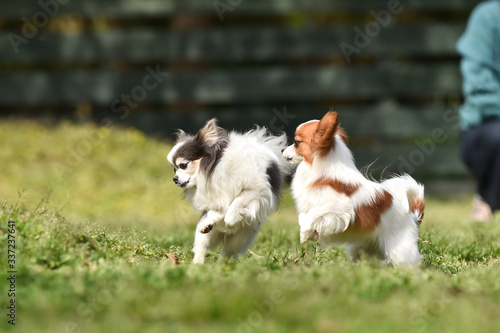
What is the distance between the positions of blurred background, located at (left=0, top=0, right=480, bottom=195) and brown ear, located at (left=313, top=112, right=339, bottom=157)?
7116 millimetres

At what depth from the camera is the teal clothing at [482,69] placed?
9.01 metres

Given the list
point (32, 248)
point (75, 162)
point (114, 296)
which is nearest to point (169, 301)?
point (114, 296)

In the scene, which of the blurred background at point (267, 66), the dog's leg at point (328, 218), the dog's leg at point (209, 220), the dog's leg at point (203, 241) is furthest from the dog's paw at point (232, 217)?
the blurred background at point (267, 66)

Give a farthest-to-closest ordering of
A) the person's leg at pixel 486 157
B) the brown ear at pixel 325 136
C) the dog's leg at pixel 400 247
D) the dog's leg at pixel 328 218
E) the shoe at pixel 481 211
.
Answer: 1. the shoe at pixel 481 211
2. the person's leg at pixel 486 157
3. the dog's leg at pixel 400 247
4. the brown ear at pixel 325 136
5. the dog's leg at pixel 328 218

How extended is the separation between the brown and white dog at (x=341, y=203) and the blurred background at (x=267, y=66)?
704 cm

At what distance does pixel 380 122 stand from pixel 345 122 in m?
0.58

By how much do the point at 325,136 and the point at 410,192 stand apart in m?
0.88

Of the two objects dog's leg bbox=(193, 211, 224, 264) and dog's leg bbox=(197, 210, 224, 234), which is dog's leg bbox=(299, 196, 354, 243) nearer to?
dog's leg bbox=(197, 210, 224, 234)

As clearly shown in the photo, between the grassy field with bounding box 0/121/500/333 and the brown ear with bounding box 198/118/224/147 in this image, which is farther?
the brown ear with bounding box 198/118/224/147

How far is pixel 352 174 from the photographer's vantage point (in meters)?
4.83

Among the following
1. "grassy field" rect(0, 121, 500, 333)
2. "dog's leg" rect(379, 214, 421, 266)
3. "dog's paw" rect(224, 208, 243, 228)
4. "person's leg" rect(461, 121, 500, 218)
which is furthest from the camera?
"person's leg" rect(461, 121, 500, 218)

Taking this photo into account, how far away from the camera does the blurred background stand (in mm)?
12078

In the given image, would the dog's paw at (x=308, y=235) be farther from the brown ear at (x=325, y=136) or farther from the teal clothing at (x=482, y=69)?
the teal clothing at (x=482, y=69)

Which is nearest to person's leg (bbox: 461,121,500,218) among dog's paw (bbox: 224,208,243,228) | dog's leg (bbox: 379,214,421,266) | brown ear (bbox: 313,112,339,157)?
dog's leg (bbox: 379,214,421,266)
